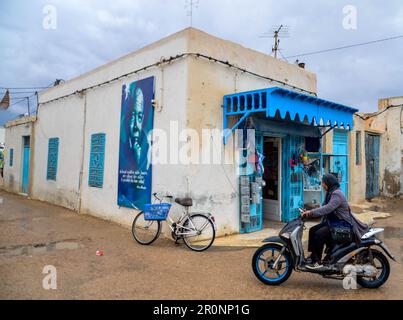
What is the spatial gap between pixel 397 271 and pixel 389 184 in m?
11.2

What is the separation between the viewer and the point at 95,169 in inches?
369

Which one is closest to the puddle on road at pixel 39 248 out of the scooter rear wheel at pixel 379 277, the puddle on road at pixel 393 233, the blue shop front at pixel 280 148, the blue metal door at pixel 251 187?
the blue metal door at pixel 251 187

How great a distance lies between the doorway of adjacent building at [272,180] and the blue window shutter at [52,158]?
Result: 7.52m

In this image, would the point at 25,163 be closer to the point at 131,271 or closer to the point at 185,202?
the point at 185,202

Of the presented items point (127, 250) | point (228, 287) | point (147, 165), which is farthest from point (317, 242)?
point (147, 165)

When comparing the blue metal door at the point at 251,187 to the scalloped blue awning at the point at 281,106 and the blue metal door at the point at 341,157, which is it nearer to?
the scalloped blue awning at the point at 281,106

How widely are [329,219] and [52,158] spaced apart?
10649mm

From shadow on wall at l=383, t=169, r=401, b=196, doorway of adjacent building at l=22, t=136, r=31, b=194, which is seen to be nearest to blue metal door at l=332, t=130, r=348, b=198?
shadow on wall at l=383, t=169, r=401, b=196

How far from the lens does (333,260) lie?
4.17 metres

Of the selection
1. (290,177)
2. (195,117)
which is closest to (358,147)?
(290,177)

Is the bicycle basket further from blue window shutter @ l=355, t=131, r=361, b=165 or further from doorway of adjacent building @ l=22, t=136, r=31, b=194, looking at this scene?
doorway of adjacent building @ l=22, t=136, r=31, b=194

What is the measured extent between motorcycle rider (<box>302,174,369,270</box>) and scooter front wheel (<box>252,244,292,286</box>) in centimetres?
28

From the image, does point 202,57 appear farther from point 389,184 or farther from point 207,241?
point 389,184

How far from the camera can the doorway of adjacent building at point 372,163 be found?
1391cm
